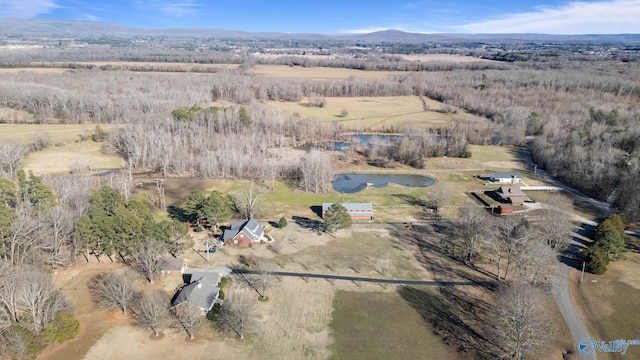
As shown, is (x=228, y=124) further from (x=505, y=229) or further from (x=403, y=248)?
(x=505, y=229)

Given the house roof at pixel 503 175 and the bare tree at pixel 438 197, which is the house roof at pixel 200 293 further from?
the house roof at pixel 503 175

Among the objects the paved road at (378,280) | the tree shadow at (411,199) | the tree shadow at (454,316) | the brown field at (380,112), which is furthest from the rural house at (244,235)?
the brown field at (380,112)

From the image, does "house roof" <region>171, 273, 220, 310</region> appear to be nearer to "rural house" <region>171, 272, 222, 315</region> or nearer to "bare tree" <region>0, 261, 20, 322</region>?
"rural house" <region>171, 272, 222, 315</region>

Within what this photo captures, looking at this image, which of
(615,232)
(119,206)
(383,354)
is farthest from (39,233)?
(615,232)

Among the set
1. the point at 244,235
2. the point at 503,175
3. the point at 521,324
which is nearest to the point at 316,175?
the point at 244,235

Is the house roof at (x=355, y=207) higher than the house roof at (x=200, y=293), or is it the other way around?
the house roof at (x=355, y=207)

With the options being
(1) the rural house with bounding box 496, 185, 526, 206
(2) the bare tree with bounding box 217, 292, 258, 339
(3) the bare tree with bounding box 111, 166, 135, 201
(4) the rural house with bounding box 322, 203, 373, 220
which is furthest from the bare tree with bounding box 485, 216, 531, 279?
(3) the bare tree with bounding box 111, 166, 135, 201
